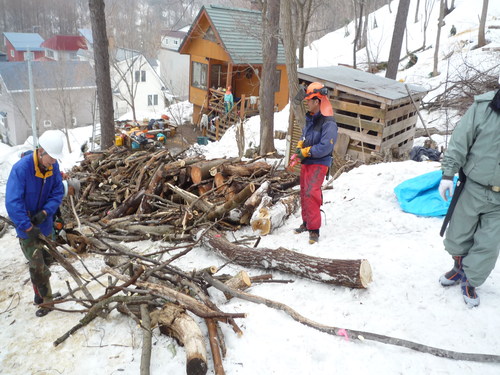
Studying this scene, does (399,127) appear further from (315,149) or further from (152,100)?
(152,100)

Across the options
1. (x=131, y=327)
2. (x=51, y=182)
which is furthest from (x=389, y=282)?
(x=51, y=182)

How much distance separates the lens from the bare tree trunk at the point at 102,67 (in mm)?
10883

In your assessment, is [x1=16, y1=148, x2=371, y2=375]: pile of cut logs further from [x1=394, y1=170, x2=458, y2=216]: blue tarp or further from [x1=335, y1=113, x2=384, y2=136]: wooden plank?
[x1=335, y1=113, x2=384, y2=136]: wooden plank

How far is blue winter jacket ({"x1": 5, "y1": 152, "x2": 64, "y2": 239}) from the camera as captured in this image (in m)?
3.64

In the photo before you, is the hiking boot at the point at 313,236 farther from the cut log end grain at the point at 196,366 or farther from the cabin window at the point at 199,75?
the cabin window at the point at 199,75

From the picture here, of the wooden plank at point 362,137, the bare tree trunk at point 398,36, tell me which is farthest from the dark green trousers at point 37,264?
the bare tree trunk at point 398,36

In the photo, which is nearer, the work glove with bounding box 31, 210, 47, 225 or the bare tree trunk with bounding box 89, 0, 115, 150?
the work glove with bounding box 31, 210, 47, 225

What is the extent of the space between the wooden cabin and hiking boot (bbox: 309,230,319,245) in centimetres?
1419

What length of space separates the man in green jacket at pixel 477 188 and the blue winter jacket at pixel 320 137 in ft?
5.13

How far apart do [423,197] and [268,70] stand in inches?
298

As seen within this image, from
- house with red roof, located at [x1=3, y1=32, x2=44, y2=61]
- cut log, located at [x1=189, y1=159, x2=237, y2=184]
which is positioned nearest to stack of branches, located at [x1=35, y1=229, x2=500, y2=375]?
cut log, located at [x1=189, y1=159, x2=237, y2=184]

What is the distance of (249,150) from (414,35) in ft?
76.4

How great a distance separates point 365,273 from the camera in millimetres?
3625

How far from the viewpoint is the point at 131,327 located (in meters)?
3.48
